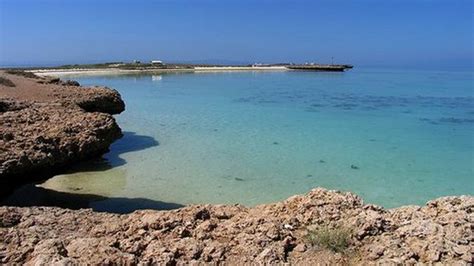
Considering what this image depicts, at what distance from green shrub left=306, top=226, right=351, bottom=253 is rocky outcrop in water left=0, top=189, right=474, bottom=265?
3 cm

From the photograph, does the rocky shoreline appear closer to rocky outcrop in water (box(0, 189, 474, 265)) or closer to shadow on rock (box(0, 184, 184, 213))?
rocky outcrop in water (box(0, 189, 474, 265))

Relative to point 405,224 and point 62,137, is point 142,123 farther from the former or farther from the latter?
point 405,224

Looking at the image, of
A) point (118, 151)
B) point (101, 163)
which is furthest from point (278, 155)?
point (101, 163)

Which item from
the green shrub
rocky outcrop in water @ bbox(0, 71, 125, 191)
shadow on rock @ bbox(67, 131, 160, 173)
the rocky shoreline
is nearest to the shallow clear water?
shadow on rock @ bbox(67, 131, 160, 173)

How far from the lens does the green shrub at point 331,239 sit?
4.19 meters

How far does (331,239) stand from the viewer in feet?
13.9

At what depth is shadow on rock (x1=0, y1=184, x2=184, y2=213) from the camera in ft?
33.8

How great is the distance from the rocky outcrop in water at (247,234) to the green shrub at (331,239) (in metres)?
0.03

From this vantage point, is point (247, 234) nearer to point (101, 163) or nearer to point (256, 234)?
point (256, 234)

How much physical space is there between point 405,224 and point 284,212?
125 centimetres

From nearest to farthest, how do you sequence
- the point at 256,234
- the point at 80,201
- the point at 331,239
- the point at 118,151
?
1. the point at 331,239
2. the point at 256,234
3. the point at 80,201
4. the point at 118,151

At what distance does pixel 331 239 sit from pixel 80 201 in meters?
7.95

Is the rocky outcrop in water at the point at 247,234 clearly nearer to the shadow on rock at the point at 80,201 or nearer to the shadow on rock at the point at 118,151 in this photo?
the shadow on rock at the point at 80,201

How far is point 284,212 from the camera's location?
5051 millimetres
